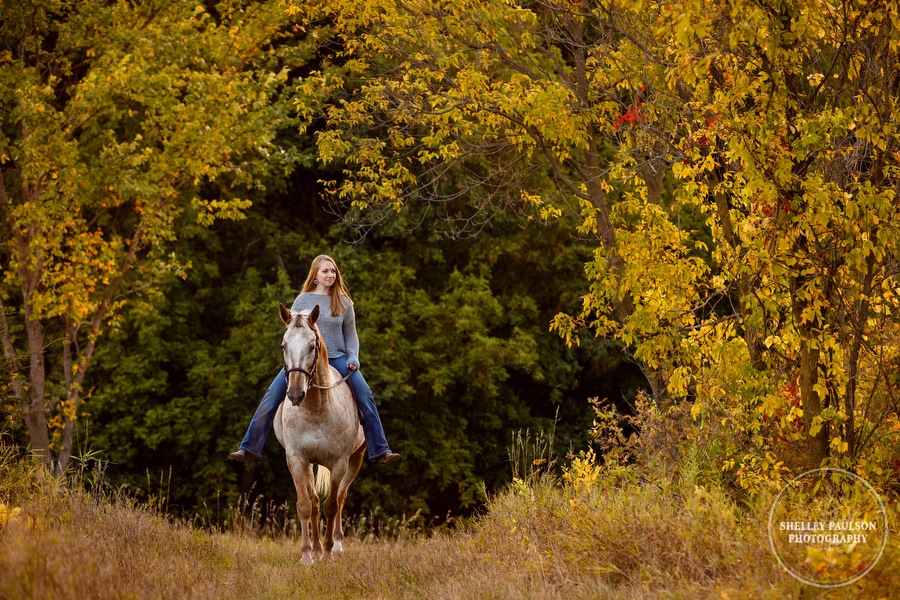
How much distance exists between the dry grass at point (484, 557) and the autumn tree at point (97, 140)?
823 centimetres

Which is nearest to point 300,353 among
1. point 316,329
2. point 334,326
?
point 316,329

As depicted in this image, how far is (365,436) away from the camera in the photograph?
9953 mm

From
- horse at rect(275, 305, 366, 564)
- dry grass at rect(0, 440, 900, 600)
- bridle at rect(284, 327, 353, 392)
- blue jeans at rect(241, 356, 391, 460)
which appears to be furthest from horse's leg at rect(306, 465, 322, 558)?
bridle at rect(284, 327, 353, 392)

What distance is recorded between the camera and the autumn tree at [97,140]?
16328 millimetres

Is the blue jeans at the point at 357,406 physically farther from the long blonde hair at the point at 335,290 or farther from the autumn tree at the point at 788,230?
the autumn tree at the point at 788,230

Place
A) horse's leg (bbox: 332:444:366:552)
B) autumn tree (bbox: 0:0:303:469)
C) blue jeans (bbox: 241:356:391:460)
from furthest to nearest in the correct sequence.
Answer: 1. autumn tree (bbox: 0:0:303:469)
2. horse's leg (bbox: 332:444:366:552)
3. blue jeans (bbox: 241:356:391:460)

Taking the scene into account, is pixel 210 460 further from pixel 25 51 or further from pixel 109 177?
pixel 25 51

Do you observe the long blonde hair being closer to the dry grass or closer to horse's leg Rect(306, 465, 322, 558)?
horse's leg Rect(306, 465, 322, 558)

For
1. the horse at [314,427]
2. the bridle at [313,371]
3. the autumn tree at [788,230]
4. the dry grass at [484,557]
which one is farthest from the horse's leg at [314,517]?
the autumn tree at [788,230]

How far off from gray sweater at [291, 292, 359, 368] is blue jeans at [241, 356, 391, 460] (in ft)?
0.40

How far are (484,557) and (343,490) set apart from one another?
310 centimetres

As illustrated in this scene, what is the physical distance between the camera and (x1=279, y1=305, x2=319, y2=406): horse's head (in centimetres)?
823

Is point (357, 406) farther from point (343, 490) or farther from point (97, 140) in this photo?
point (97, 140)

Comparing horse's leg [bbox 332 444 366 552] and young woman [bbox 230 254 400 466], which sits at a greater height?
young woman [bbox 230 254 400 466]
